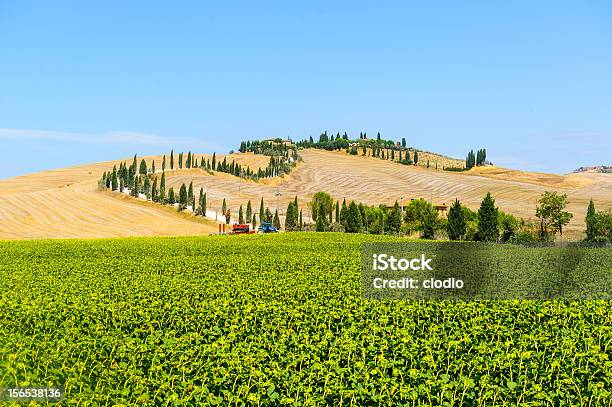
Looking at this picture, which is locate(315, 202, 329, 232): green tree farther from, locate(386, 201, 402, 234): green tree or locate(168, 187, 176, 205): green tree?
locate(168, 187, 176, 205): green tree

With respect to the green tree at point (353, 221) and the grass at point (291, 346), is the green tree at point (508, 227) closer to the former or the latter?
the green tree at point (353, 221)

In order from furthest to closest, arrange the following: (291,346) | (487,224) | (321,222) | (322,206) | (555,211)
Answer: (322,206), (555,211), (321,222), (487,224), (291,346)

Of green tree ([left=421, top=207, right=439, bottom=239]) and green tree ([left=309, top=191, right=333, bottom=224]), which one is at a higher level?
green tree ([left=309, top=191, right=333, bottom=224])

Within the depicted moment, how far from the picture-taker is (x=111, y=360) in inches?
640

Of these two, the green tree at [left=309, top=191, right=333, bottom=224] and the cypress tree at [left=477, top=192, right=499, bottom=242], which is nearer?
the cypress tree at [left=477, top=192, right=499, bottom=242]

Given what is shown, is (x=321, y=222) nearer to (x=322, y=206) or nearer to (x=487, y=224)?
(x=322, y=206)

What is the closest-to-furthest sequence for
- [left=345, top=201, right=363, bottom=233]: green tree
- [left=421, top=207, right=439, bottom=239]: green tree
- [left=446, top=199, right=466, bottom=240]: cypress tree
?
1. [left=446, top=199, right=466, bottom=240]: cypress tree
2. [left=421, top=207, right=439, bottom=239]: green tree
3. [left=345, top=201, right=363, bottom=233]: green tree

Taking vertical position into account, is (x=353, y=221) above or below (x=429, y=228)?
above

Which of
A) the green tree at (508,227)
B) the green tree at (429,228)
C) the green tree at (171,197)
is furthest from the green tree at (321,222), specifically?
the green tree at (171,197)

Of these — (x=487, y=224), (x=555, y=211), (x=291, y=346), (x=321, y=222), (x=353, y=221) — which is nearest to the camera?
(x=291, y=346)

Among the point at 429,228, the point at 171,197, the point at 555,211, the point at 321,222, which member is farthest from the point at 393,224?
the point at 171,197

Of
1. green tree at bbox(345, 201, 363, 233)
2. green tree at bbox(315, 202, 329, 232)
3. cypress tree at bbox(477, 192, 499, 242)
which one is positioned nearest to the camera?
cypress tree at bbox(477, 192, 499, 242)

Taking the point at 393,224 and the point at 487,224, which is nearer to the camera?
the point at 487,224

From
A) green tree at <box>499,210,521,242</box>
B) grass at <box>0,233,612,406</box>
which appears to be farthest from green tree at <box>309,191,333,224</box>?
grass at <box>0,233,612,406</box>
